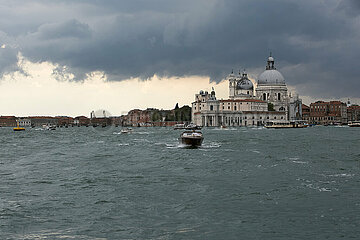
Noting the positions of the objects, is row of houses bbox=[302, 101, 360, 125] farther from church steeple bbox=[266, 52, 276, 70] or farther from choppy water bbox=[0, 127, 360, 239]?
choppy water bbox=[0, 127, 360, 239]

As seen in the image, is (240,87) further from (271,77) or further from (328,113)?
(328,113)

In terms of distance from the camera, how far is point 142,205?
13047mm

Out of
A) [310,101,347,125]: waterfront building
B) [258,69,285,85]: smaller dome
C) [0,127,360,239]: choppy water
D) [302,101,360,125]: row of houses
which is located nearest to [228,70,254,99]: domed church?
[258,69,285,85]: smaller dome

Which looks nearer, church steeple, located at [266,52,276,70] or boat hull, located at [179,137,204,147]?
boat hull, located at [179,137,204,147]

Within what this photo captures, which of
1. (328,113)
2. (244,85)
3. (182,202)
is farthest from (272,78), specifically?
(182,202)

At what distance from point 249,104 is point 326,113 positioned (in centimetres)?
4061

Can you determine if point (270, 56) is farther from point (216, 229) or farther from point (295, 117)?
point (216, 229)

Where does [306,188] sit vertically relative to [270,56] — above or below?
below

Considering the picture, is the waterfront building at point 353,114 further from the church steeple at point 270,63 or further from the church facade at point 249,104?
the church steeple at point 270,63

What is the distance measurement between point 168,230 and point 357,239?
407 centimetres

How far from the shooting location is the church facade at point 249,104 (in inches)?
5423

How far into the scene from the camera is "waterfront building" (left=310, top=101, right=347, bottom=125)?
160 meters

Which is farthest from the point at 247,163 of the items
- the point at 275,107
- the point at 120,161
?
the point at 275,107

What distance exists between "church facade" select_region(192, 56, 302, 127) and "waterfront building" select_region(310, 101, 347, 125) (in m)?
9.32
